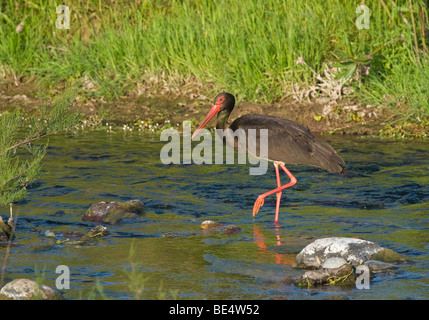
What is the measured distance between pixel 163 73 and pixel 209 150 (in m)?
2.51

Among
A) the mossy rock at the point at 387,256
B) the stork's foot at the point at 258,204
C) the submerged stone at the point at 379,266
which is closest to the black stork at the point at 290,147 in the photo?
the stork's foot at the point at 258,204

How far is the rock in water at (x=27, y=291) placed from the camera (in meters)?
4.70

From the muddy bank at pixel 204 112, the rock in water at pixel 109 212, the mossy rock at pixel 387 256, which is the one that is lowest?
the mossy rock at pixel 387 256

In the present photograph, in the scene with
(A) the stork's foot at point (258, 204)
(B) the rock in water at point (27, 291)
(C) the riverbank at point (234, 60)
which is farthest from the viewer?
(C) the riverbank at point (234, 60)

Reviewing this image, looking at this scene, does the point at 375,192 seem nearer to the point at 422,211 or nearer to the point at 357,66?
the point at 422,211

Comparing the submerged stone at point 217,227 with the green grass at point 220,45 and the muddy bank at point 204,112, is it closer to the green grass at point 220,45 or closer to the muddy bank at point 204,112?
the muddy bank at point 204,112

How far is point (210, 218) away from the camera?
718 cm

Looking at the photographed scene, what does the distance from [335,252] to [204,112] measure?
6.27m

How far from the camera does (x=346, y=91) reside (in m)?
11.3

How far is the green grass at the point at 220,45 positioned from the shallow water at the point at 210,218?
1.39m

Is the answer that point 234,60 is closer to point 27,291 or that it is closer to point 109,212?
point 109,212
